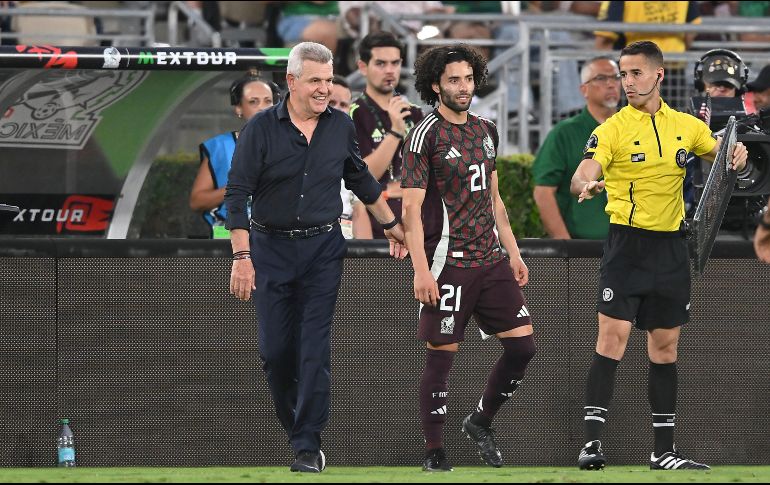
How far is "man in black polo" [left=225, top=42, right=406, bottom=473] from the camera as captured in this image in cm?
877

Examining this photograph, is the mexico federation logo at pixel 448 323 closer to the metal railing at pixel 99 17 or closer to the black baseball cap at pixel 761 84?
the black baseball cap at pixel 761 84

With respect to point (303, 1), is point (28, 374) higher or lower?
lower

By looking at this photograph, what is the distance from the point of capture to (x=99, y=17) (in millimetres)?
16406

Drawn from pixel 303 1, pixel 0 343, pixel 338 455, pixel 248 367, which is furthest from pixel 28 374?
pixel 303 1

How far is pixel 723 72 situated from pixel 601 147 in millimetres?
2250

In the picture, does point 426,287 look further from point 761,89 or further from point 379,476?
point 761,89

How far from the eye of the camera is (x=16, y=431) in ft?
32.8

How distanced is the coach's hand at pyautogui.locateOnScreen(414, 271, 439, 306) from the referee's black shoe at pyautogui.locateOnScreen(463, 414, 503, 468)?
1023mm

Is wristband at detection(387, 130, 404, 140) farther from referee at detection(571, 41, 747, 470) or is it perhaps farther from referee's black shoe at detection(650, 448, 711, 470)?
referee's black shoe at detection(650, 448, 711, 470)

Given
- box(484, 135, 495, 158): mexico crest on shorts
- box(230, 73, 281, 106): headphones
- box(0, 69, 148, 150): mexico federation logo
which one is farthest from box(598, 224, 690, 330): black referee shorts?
box(0, 69, 148, 150): mexico federation logo

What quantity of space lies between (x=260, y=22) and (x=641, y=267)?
8.54 meters

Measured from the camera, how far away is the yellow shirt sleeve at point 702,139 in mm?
9180

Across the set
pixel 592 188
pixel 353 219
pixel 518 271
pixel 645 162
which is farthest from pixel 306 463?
pixel 353 219

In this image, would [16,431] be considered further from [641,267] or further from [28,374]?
[641,267]
